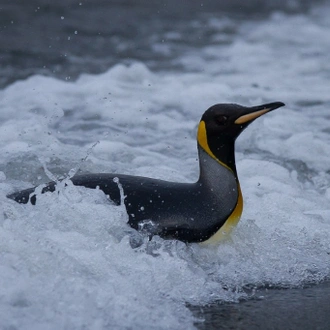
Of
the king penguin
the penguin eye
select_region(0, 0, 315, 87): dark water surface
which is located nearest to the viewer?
the king penguin

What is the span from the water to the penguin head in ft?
1.33

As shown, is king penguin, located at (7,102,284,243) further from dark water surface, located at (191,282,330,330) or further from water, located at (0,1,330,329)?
dark water surface, located at (191,282,330,330)

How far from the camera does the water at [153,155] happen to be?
3355mm

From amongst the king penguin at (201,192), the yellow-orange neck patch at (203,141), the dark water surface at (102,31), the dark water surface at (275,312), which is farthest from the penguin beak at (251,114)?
the dark water surface at (102,31)

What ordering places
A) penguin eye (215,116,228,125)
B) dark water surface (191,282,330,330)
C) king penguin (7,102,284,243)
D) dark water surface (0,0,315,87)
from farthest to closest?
dark water surface (0,0,315,87)
penguin eye (215,116,228,125)
king penguin (7,102,284,243)
dark water surface (191,282,330,330)

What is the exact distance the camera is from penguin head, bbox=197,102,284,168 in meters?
3.92

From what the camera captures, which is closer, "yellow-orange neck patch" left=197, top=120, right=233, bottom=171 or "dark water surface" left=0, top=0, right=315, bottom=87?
"yellow-orange neck patch" left=197, top=120, right=233, bottom=171

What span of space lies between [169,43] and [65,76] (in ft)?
6.79

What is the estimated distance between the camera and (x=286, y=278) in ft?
12.5

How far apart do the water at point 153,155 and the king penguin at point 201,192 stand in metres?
0.07

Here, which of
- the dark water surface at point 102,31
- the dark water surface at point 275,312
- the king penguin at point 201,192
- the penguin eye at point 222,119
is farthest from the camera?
the dark water surface at point 102,31

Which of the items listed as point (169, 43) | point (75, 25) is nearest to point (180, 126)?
point (169, 43)

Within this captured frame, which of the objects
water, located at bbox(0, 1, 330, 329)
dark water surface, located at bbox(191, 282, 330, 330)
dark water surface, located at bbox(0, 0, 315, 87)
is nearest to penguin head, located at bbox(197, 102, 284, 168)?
water, located at bbox(0, 1, 330, 329)

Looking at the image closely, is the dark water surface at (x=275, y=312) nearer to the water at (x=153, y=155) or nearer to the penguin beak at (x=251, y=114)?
the water at (x=153, y=155)
